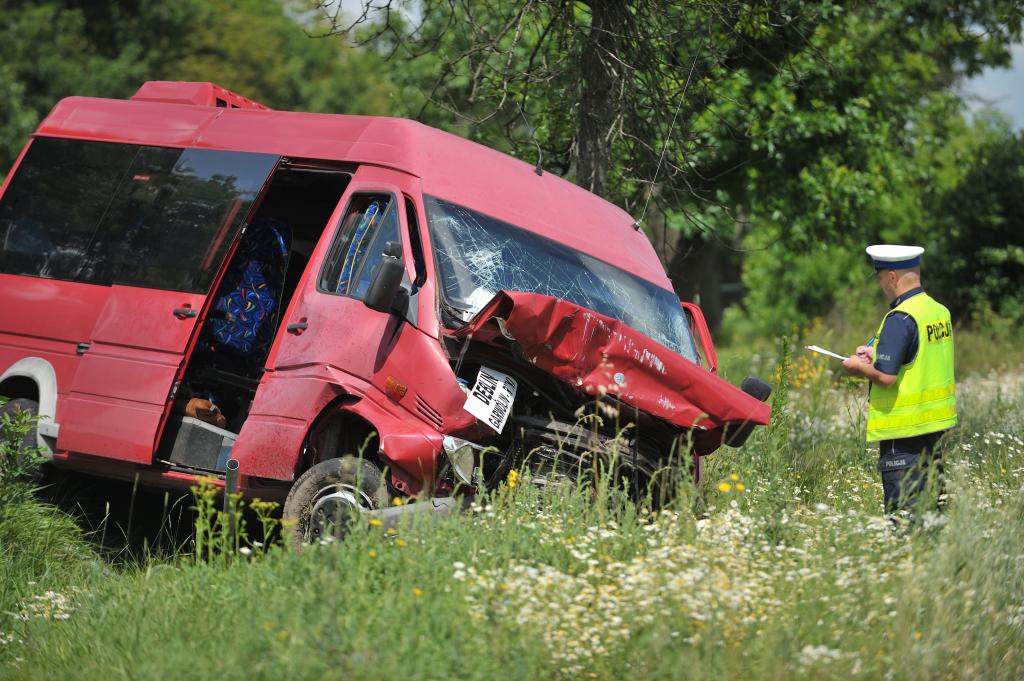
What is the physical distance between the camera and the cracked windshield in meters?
6.93

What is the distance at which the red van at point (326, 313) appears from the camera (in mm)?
6508

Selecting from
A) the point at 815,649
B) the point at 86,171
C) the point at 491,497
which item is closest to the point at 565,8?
the point at 86,171

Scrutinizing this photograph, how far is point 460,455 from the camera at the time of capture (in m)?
6.39

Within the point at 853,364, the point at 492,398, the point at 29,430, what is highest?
the point at 853,364

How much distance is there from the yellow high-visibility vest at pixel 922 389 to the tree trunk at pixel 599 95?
4.08 m

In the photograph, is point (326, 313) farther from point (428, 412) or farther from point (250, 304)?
point (250, 304)

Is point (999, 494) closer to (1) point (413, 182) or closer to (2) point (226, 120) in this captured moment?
(1) point (413, 182)

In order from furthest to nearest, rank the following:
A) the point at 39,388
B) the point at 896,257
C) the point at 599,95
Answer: the point at 599,95 → the point at 39,388 → the point at 896,257

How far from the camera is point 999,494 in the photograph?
292 inches

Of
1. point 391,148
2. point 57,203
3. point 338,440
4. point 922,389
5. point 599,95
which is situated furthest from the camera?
point 599,95

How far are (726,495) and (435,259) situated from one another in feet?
6.74

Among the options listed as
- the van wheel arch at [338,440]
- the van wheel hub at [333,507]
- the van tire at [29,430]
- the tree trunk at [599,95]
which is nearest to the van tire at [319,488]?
the van wheel hub at [333,507]

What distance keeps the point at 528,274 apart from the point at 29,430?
3.15 metres

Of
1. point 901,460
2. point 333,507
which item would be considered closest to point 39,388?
point 333,507
